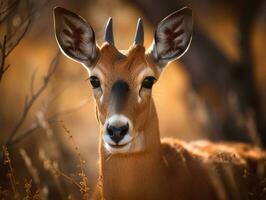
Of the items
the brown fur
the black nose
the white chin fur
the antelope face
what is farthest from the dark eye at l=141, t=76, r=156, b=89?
the black nose

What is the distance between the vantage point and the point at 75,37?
26.0ft

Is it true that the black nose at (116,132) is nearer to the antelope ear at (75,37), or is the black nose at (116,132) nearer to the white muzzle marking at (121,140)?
the white muzzle marking at (121,140)

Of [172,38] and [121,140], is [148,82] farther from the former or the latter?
[121,140]

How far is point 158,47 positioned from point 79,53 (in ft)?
3.07

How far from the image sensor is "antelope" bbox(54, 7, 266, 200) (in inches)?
284

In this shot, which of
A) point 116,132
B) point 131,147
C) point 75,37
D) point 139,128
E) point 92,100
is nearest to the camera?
point 116,132

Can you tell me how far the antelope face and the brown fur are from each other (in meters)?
0.01

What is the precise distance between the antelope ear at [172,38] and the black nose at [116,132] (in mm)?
1432

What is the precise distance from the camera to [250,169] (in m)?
8.76

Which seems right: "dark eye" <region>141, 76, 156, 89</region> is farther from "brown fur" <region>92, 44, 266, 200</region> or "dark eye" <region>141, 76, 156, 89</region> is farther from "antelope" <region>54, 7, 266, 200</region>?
"brown fur" <region>92, 44, 266, 200</region>

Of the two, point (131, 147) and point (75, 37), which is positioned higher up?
point (75, 37)

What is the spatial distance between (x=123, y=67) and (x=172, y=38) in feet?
2.74

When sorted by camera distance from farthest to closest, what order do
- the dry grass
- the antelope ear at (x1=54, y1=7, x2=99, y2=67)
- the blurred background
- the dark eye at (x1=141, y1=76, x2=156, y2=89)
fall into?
the blurred background < the antelope ear at (x1=54, y1=7, x2=99, y2=67) < the dark eye at (x1=141, y1=76, x2=156, y2=89) < the dry grass

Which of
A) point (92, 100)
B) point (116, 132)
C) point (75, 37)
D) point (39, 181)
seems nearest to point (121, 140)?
point (116, 132)
